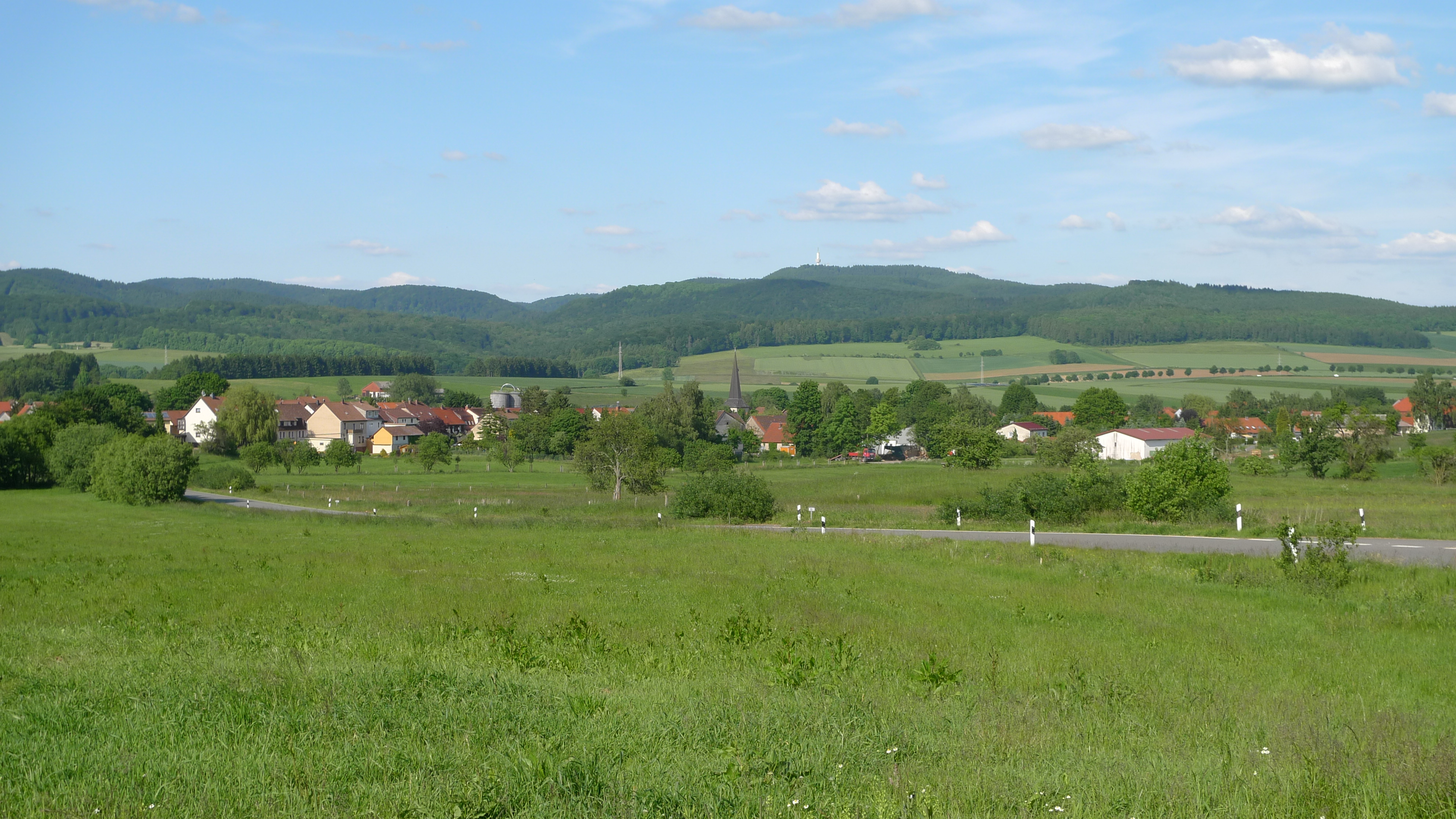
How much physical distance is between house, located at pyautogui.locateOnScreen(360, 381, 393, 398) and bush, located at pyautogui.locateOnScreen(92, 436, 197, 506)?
386 ft

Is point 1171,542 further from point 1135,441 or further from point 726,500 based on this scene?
point 1135,441

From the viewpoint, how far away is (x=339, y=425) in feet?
443

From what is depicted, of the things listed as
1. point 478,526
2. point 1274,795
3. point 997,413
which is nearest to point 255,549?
point 478,526

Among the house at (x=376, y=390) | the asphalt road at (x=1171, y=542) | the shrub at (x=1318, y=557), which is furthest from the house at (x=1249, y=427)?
the house at (x=376, y=390)

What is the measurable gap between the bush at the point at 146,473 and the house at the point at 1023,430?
98095 mm

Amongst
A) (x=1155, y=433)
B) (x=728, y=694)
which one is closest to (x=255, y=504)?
(x=728, y=694)

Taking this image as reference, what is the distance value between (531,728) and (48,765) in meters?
3.02

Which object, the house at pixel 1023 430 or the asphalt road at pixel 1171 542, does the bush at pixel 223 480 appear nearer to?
the asphalt road at pixel 1171 542

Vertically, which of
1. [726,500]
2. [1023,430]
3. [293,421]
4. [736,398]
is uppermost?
[736,398]

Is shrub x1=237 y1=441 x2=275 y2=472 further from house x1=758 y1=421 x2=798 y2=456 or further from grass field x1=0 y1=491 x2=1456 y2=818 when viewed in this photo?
grass field x1=0 y1=491 x2=1456 y2=818

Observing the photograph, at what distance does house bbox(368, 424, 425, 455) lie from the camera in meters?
130

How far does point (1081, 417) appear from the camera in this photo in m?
139

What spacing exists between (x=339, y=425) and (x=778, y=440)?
59.5 meters

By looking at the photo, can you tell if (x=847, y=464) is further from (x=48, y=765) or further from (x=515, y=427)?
(x=48, y=765)
